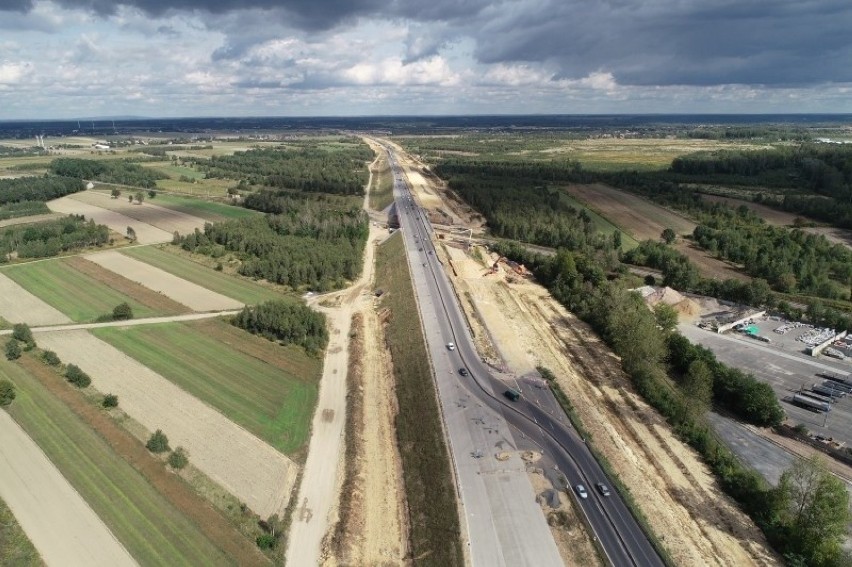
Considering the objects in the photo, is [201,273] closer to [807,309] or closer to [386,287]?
[386,287]

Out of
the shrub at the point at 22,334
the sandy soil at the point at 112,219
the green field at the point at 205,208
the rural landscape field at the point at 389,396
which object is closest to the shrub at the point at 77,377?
the rural landscape field at the point at 389,396

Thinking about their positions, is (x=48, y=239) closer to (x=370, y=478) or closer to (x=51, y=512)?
(x=51, y=512)

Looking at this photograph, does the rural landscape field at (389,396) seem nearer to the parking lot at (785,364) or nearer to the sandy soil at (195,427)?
the sandy soil at (195,427)

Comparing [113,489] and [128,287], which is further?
[128,287]

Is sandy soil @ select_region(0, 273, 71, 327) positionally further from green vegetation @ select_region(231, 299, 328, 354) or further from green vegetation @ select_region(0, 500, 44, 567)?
green vegetation @ select_region(0, 500, 44, 567)

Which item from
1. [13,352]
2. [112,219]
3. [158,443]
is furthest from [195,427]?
[112,219]

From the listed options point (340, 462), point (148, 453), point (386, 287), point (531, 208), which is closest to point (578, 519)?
point (340, 462)
